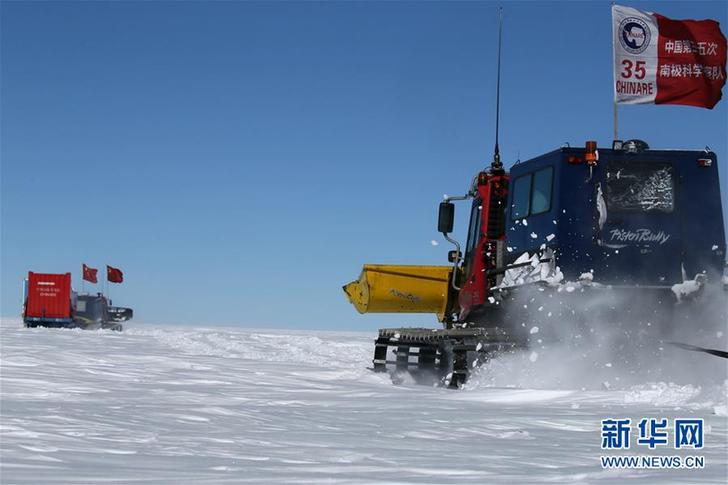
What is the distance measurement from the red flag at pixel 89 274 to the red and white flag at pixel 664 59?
45.3m

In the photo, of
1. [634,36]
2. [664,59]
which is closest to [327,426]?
[634,36]

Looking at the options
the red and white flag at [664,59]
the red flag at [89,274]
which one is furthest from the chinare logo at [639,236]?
the red flag at [89,274]

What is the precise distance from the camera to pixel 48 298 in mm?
43094

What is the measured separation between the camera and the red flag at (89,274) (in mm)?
52938

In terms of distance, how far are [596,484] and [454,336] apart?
22.5ft

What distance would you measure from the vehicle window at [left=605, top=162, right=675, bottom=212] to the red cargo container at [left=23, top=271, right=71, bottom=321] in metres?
37.4

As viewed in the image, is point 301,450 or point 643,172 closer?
point 301,450

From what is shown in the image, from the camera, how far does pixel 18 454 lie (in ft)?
17.4

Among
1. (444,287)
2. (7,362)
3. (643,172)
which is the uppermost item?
(643,172)

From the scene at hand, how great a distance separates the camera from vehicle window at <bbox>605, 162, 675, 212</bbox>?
10484 mm

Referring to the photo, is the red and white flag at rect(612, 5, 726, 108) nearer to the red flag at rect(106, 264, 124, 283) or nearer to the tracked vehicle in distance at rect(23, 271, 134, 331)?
the tracked vehicle in distance at rect(23, 271, 134, 331)

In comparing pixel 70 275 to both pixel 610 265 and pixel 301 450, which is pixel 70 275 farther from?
pixel 301 450

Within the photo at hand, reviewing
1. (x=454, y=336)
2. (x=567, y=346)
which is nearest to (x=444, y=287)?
(x=454, y=336)

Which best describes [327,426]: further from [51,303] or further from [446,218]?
[51,303]
